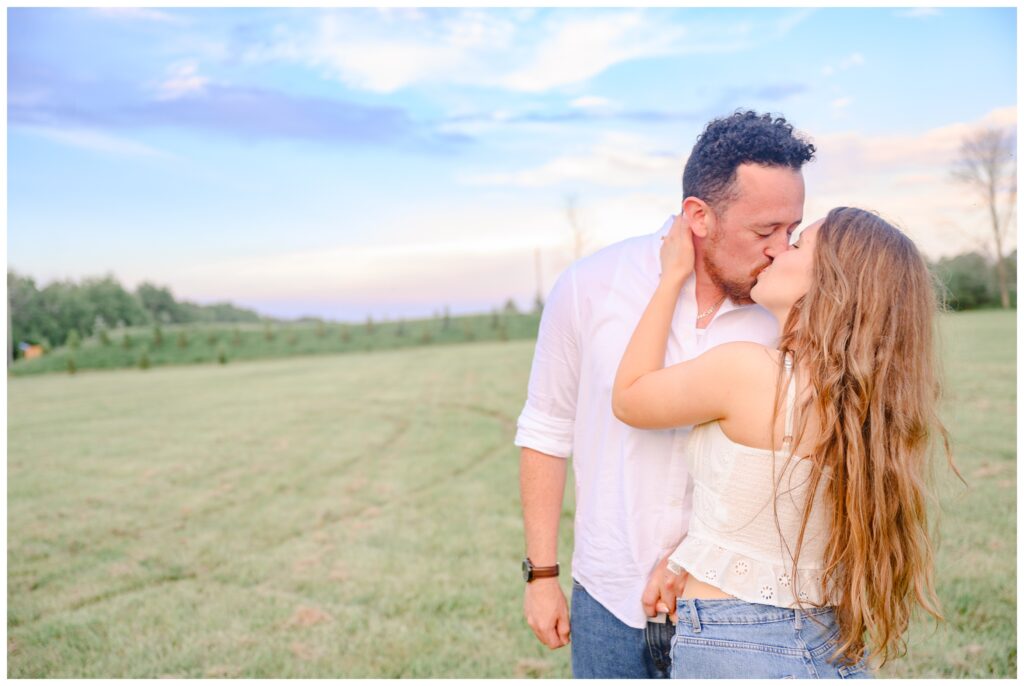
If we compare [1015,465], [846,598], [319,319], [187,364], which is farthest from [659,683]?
[319,319]

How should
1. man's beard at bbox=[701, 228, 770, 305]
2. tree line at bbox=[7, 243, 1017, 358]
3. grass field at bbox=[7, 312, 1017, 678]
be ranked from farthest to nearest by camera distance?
1. tree line at bbox=[7, 243, 1017, 358]
2. grass field at bbox=[7, 312, 1017, 678]
3. man's beard at bbox=[701, 228, 770, 305]

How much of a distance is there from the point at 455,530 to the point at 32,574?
362cm

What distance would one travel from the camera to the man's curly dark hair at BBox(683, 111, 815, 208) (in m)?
2.26

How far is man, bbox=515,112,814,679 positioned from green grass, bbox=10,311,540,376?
101 feet

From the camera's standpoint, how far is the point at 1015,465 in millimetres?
9297

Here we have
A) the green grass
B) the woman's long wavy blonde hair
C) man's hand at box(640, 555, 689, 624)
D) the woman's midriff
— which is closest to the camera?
the woman's long wavy blonde hair

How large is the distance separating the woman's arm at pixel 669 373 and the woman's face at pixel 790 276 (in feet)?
0.49

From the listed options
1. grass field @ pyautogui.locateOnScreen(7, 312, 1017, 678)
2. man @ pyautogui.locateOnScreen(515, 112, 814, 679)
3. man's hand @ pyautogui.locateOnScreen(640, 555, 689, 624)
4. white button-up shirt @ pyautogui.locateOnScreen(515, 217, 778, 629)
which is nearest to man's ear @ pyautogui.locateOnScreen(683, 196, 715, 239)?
man @ pyautogui.locateOnScreen(515, 112, 814, 679)

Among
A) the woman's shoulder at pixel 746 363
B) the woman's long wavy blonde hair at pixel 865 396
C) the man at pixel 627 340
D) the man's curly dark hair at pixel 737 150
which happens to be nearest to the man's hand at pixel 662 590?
the man at pixel 627 340

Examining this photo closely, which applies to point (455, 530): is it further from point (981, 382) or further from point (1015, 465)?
point (981, 382)

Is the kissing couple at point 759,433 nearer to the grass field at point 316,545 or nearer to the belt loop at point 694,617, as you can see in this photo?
the belt loop at point 694,617

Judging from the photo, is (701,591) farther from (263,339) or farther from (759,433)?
(263,339)

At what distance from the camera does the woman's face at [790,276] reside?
194cm

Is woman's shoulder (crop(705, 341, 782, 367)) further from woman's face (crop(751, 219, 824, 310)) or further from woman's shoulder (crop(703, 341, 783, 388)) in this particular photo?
woman's face (crop(751, 219, 824, 310))
